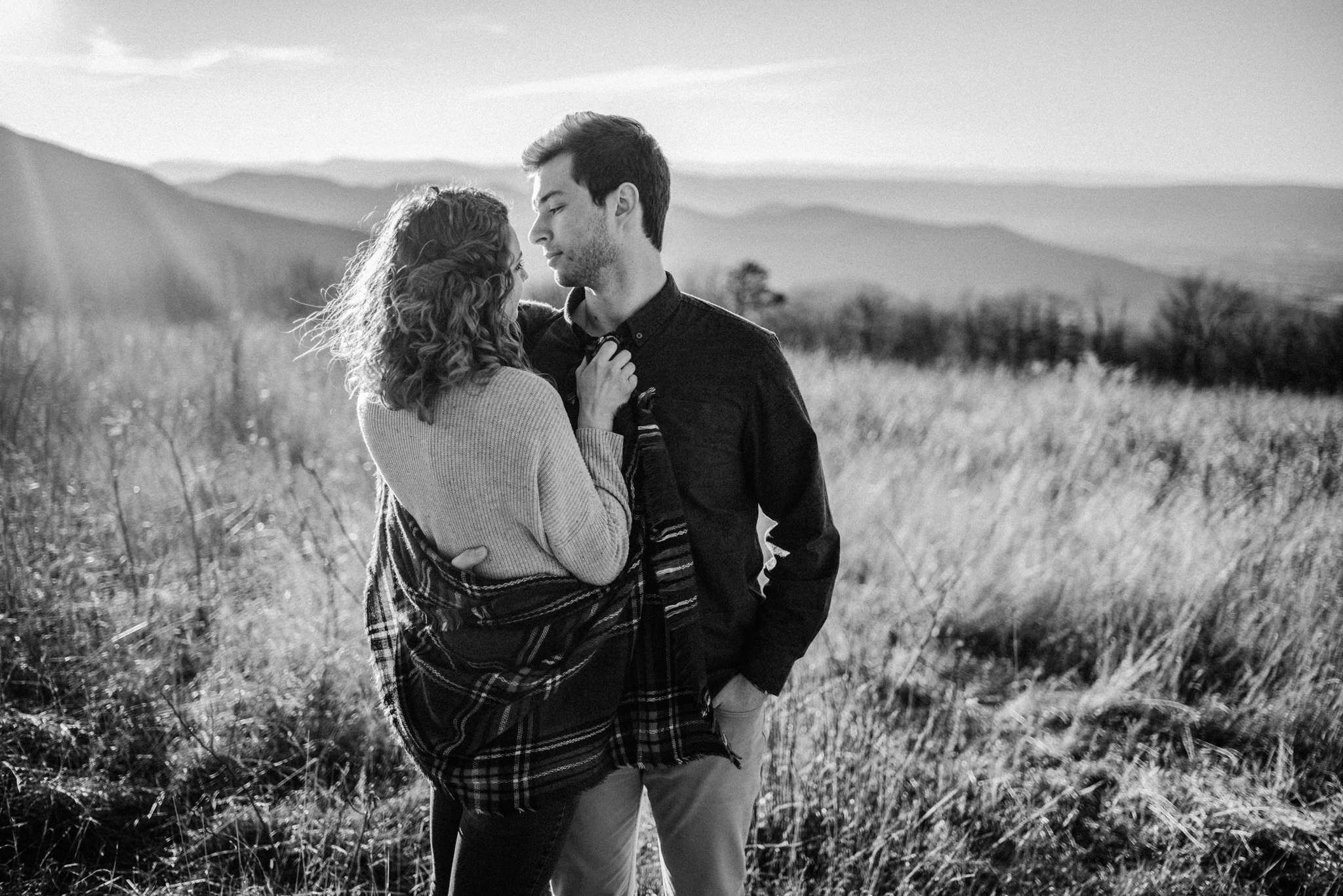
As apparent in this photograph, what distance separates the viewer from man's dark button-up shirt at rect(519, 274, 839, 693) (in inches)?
65.9

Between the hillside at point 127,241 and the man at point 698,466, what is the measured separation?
417 centimetres

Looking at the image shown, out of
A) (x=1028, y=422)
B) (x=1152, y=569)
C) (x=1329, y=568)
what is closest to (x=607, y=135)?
(x=1152, y=569)

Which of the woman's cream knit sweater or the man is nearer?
the woman's cream knit sweater

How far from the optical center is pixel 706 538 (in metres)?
1.69

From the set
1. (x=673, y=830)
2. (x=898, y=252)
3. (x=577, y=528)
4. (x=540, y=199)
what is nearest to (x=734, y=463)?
(x=577, y=528)

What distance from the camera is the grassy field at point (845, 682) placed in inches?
89.4

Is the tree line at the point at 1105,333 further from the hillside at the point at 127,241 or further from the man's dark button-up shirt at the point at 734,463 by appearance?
the man's dark button-up shirt at the point at 734,463

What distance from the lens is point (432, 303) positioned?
1.36 m

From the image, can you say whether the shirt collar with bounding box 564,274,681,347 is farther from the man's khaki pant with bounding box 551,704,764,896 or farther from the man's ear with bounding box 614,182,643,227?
the man's khaki pant with bounding box 551,704,764,896

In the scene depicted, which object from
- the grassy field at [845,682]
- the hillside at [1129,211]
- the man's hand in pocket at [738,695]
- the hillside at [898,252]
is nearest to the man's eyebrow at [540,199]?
the man's hand in pocket at [738,695]

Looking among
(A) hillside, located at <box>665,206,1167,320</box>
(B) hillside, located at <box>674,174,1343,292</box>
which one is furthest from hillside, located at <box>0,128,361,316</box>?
(A) hillside, located at <box>665,206,1167,320</box>

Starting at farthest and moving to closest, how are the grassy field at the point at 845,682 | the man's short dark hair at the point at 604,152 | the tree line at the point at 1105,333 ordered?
1. the tree line at the point at 1105,333
2. the grassy field at the point at 845,682
3. the man's short dark hair at the point at 604,152

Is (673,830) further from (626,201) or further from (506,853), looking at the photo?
(626,201)

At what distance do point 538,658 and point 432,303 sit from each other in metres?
0.66
